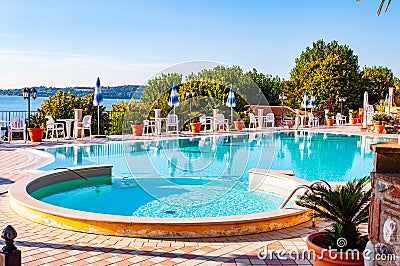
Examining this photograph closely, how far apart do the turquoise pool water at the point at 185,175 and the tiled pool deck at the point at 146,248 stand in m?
1.71

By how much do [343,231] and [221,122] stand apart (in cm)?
1237

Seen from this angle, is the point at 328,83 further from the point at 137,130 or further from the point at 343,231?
the point at 343,231

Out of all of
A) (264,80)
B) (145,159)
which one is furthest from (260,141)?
(264,80)

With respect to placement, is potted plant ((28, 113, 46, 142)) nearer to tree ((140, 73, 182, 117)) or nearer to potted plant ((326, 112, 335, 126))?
tree ((140, 73, 182, 117))

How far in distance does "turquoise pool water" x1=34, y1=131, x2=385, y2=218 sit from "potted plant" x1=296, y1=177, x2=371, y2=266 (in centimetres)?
290

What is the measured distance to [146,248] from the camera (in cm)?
390

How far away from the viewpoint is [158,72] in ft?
22.5

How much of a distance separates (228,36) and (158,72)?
8.01 metres

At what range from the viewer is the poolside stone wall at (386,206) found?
246 cm

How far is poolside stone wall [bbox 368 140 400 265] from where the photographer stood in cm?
246

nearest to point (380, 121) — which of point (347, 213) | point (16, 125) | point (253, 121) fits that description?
point (253, 121)

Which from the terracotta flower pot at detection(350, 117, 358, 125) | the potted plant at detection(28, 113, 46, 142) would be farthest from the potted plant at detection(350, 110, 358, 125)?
the potted plant at detection(28, 113, 46, 142)

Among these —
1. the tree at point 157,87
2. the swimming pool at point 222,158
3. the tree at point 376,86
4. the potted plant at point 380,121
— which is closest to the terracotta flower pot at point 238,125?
the swimming pool at point 222,158

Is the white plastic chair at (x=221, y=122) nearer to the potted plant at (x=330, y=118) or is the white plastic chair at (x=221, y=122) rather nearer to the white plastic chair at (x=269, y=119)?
the white plastic chair at (x=269, y=119)
